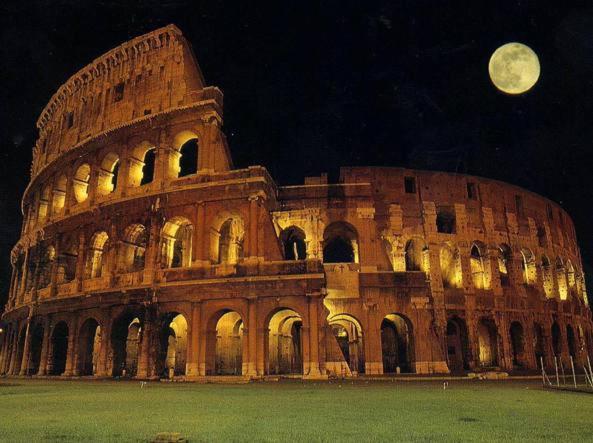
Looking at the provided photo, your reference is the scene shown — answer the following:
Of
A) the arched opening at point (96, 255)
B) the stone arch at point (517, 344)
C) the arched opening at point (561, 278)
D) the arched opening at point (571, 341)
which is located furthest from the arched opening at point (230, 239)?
the arched opening at point (571, 341)

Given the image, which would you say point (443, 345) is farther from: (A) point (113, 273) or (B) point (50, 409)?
(B) point (50, 409)

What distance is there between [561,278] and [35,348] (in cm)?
3499

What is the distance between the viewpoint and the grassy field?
18.5ft

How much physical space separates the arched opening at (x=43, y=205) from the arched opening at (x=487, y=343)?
90.8 ft

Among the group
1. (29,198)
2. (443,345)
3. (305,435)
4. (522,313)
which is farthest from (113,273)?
(522,313)

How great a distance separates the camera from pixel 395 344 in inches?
1020

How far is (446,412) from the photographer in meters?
7.88

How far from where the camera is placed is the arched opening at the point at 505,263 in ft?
96.0

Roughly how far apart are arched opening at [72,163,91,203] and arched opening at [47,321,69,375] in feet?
23.3

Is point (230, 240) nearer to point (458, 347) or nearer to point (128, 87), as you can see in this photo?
point (128, 87)

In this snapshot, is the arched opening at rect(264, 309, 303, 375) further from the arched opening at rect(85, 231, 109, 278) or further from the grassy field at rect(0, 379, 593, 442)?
the grassy field at rect(0, 379, 593, 442)

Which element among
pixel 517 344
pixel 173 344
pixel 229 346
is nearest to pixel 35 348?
pixel 173 344

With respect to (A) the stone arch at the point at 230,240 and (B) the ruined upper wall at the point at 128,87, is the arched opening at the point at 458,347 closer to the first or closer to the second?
(A) the stone arch at the point at 230,240

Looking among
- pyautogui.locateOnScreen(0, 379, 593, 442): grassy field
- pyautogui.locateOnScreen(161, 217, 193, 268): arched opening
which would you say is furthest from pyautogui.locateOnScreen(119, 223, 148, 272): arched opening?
pyautogui.locateOnScreen(0, 379, 593, 442): grassy field
